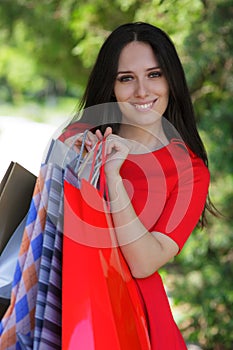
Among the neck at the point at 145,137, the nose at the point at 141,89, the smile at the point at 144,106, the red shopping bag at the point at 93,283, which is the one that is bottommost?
the red shopping bag at the point at 93,283

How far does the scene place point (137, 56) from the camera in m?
2.17

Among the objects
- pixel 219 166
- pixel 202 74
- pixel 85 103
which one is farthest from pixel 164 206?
pixel 202 74

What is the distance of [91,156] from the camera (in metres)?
1.91

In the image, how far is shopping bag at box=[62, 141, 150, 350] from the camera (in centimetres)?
Answer: 167

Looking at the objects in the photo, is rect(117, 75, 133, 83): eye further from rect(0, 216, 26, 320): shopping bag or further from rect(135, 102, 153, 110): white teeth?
rect(0, 216, 26, 320): shopping bag

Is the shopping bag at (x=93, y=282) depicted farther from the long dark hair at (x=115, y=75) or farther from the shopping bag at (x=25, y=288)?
the long dark hair at (x=115, y=75)

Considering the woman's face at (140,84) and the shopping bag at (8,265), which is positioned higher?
the woman's face at (140,84)

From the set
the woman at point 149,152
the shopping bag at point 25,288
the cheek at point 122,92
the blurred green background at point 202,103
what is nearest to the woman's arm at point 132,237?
the woman at point 149,152

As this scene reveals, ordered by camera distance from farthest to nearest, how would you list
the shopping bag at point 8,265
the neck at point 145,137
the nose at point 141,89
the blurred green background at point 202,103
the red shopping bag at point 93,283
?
the blurred green background at point 202,103, the neck at point 145,137, the nose at point 141,89, the shopping bag at point 8,265, the red shopping bag at point 93,283

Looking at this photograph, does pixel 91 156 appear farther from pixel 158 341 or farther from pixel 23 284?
pixel 158 341

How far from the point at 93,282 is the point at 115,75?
706 millimetres

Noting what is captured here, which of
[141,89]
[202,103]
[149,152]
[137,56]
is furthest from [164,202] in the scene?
[202,103]

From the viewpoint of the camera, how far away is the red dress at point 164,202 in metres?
2.04

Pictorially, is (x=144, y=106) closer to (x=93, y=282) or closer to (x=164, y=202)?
(x=164, y=202)
